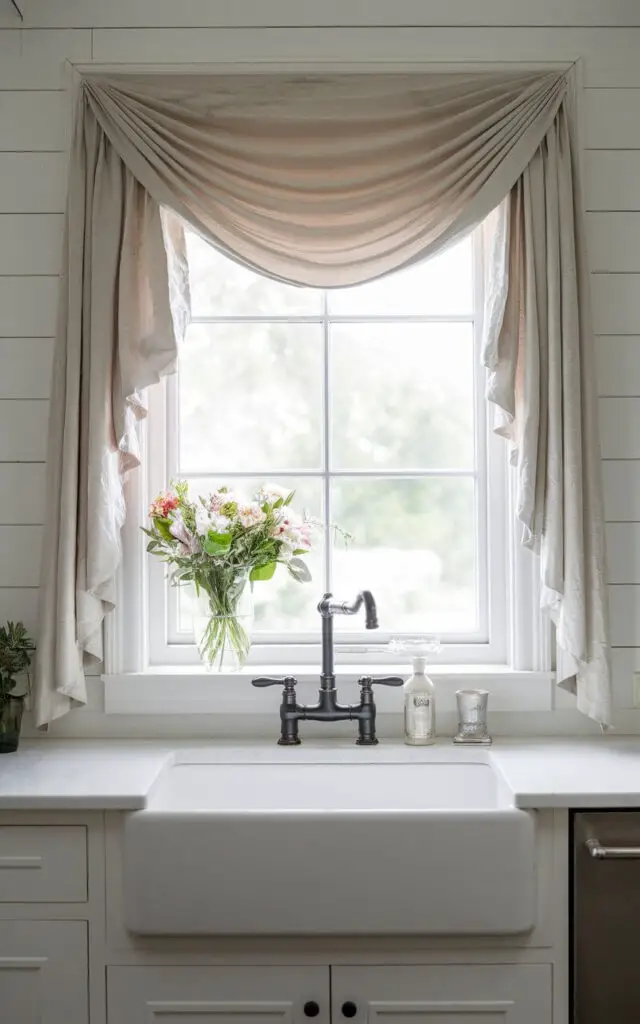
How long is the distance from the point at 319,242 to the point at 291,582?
81 cm

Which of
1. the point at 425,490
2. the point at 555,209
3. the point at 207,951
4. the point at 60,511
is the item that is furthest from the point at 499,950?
the point at 555,209

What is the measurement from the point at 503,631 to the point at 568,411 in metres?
0.57

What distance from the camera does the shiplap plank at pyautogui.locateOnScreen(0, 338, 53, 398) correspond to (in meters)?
2.30

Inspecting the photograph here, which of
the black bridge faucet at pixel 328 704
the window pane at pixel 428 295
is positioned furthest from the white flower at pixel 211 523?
the window pane at pixel 428 295

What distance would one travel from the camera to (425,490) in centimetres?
247

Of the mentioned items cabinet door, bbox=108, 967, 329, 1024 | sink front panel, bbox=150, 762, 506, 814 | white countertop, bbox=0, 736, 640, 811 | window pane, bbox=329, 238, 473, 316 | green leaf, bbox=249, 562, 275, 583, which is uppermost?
window pane, bbox=329, 238, 473, 316

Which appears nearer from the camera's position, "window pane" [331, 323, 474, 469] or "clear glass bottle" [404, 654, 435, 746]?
"clear glass bottle" [404, 654, 435, 746]

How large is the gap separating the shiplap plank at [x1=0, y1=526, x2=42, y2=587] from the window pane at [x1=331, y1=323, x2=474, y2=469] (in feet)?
2.42

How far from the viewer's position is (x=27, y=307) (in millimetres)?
2293

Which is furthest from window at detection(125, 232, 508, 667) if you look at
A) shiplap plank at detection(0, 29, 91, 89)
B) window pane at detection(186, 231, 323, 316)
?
shiplap plank at detection(0, 29, 91, 89)

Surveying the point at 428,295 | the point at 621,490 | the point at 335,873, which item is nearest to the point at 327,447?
the point at 428,295

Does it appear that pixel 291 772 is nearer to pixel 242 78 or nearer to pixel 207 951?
pixel 207 951

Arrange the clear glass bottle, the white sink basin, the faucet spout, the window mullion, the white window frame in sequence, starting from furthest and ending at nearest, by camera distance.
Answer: the window mullion, the white window frame, the clear glass bottle, the faucet spout, the white sink basin

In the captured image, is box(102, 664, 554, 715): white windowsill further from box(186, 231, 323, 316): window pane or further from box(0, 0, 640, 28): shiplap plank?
box(0, 0, 640, 28): shiplap plank
